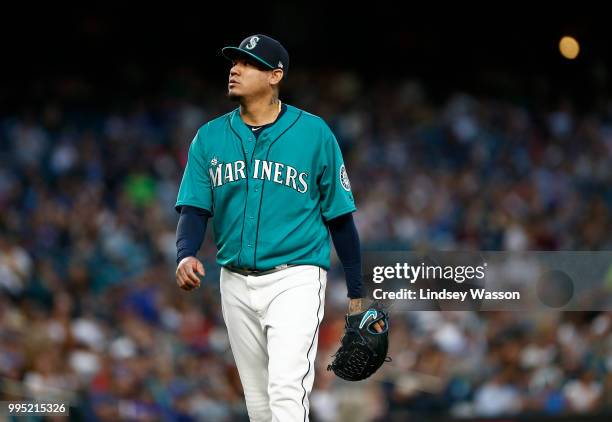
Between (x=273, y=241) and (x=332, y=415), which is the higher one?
(x=273, y=241)

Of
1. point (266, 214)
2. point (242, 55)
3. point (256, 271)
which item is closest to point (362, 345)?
point (256, 271)

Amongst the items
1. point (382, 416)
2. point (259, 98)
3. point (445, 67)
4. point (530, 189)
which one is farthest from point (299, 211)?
point (445, 67)

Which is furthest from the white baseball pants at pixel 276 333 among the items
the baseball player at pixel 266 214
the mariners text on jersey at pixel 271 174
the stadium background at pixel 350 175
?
the stadium background at pixel 350 175

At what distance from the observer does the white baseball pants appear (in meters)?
3.70

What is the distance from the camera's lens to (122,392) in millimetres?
7281

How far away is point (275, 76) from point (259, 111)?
0.15m

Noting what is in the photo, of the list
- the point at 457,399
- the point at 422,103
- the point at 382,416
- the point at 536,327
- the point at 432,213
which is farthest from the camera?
the point at 422,103

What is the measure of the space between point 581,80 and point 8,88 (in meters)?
6.42

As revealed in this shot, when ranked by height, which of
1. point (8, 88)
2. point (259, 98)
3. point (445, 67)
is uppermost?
point (445, 67)

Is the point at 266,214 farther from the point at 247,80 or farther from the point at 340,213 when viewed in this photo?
the point at 247,80

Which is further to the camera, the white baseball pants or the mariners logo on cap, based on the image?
the mariners logo on cap

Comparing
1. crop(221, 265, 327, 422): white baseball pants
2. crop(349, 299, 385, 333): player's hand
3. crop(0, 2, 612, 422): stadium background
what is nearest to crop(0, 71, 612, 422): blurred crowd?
crop(0, 2, 612, 422): stadium background

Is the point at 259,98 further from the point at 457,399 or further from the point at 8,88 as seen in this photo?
Answer: the point at 8,88

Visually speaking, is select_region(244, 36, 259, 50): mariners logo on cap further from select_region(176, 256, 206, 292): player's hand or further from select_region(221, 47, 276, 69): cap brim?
select_region(176, 256, 206, 292): player's hand
